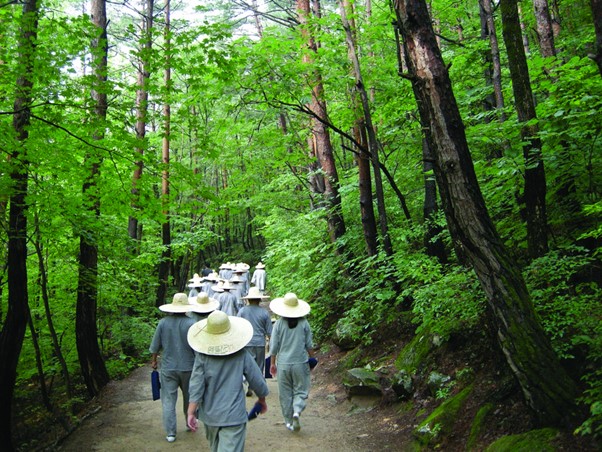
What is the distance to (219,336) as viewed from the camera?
15.7ft

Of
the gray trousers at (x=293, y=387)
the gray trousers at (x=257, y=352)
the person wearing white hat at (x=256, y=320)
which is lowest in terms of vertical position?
the gray trousers at (x=293, y=387)

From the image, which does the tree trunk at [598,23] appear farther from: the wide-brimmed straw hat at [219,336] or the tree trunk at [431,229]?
the wide-brimmed straw hat at [219,336]

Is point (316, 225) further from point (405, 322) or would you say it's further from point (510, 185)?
point (510, 185)

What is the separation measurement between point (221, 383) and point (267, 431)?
2.95 m

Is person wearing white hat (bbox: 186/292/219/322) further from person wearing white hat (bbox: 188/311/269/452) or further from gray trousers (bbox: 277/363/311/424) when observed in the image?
person wearing white hat (bbox: 188/311/269/452)

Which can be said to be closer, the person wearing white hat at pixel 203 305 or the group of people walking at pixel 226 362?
the group of people walking at pixel 226 362

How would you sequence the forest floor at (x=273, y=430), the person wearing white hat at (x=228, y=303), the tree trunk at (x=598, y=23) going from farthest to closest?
the person wearing white hat at (x=228, y=303) → the forest floor at (x=273, y=430) → the tree trunk at (x=598, y=23)

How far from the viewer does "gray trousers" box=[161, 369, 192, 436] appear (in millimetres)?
6531

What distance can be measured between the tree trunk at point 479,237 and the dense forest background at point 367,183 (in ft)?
0.06

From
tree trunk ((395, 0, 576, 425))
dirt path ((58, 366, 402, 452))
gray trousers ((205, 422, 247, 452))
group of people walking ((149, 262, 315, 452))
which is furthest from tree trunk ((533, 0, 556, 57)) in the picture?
gray trousers ((205, 422, 247, 452))

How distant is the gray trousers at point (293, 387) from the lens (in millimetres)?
6820

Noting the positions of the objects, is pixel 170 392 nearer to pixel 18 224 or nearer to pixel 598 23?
pixel 18 224

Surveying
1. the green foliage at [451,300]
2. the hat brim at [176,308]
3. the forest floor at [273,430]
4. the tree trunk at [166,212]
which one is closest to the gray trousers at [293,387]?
the forest floor at [273,430]

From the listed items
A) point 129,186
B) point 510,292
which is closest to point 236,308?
point 129,186
